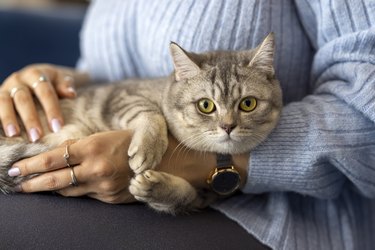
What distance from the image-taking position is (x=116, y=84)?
1.28 metres

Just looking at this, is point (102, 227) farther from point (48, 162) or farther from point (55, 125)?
point (55, 125)

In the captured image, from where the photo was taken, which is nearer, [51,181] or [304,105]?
[51,181]

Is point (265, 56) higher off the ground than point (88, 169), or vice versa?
point (265, 56)

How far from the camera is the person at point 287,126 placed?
95 centimetres

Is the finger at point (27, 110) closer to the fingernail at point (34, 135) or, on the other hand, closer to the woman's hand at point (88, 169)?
the fingernail at point (34, 135)

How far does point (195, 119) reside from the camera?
99 cm

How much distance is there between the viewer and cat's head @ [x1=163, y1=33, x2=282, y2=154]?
0.97m

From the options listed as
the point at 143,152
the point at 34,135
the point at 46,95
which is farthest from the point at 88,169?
the point at 46,95

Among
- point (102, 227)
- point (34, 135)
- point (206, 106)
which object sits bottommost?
point (102, 227)

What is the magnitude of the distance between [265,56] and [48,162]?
54cm

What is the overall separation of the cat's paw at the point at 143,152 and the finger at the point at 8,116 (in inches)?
13.1

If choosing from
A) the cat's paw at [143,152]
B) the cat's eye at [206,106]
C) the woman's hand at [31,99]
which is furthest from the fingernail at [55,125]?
the cat's eye at [206,106]

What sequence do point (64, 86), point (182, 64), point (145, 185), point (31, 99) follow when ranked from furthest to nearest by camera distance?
point (64, 86), point (31, 99), point (182, 64), point (145, 185)

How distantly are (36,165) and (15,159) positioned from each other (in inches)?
3.0
